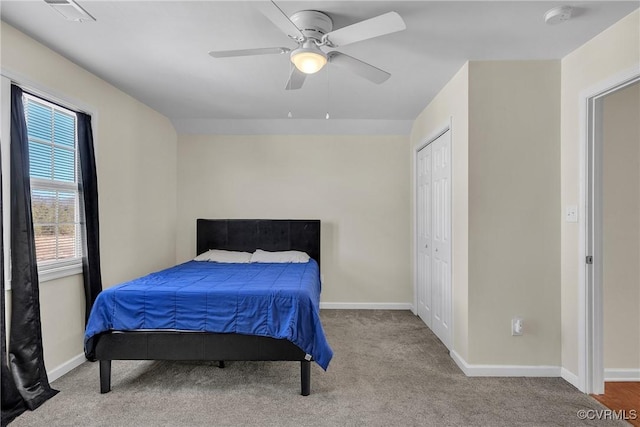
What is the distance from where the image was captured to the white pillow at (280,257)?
4160 millimetres

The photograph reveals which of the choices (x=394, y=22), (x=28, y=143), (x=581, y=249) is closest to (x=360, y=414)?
(x=581, y=249)

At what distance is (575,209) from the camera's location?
2.56 meters

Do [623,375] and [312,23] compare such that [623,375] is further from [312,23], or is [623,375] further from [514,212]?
[312,23]

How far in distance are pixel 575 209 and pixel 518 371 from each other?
1.29 m

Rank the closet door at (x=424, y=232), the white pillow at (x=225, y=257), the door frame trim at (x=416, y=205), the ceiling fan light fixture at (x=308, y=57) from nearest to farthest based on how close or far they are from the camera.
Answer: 1. the ceiling fan light fixture at (x=308, y=57)
2. the door frame trim at (x=416, y=205)
3. the closet door at (x=424, y=232)
4. the white pillow at (x=225, y=257)

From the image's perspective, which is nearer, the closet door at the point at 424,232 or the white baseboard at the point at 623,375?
the white baseboard at the point at 623,375

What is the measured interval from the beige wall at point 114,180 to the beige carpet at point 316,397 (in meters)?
0.52

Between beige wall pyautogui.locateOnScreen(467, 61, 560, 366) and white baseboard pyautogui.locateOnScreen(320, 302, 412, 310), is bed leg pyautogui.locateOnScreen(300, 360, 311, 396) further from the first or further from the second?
white baseboard pyautogui.locateOnScreen(320, 302, 412, 310)

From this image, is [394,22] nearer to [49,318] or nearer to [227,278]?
[227,278]

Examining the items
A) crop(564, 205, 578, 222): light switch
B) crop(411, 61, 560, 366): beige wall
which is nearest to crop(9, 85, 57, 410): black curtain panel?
crop(411, 61, 560, 366): beige wall

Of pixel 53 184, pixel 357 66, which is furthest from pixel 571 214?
pixel 53 184

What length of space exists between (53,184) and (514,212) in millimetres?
3587

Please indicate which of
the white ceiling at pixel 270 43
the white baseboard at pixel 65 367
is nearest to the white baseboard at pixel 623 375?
the white ceiling at pixel 270 43

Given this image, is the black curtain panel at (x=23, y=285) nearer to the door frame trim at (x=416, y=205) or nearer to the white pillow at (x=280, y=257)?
the white pillow at (x=280, y=257)
